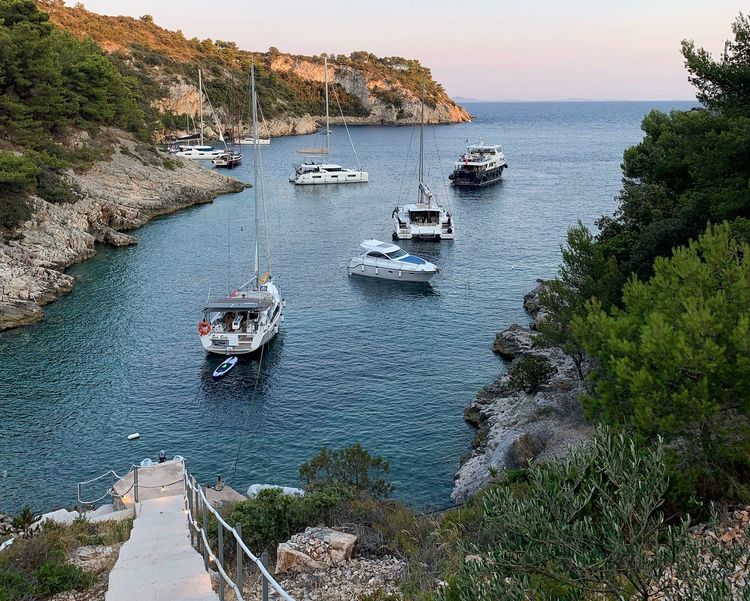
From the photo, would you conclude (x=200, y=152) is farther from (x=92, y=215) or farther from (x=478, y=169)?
(x=92, y=215)

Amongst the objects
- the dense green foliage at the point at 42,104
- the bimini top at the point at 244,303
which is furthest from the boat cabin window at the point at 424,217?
the dense green foliage at the point at 42,104

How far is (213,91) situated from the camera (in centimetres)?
14312

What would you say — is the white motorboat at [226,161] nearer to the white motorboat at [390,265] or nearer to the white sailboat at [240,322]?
the white motorboat at [390,265]

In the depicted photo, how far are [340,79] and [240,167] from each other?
94.1 m

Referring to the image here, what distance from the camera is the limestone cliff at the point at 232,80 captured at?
130 meters

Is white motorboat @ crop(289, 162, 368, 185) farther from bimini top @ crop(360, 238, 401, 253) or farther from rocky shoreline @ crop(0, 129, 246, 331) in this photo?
bimini top @ crop(360, 238, 401, 253)

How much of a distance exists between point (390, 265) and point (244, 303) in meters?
13.7

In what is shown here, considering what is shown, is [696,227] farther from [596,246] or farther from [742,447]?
[742,447]

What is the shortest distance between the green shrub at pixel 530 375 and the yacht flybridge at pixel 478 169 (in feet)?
199

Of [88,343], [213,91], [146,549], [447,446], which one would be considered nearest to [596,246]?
[447,446]

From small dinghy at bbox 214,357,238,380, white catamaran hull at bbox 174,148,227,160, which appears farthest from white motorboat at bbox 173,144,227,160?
small dinghy at bbox 214,357,238,380

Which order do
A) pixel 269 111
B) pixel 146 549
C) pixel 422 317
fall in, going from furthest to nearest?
pixel 269 111, pixel 422 317, pixel 146 549

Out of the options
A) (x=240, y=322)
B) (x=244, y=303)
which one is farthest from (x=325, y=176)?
(x=240, y=322)

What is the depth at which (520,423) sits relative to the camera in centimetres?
2459
